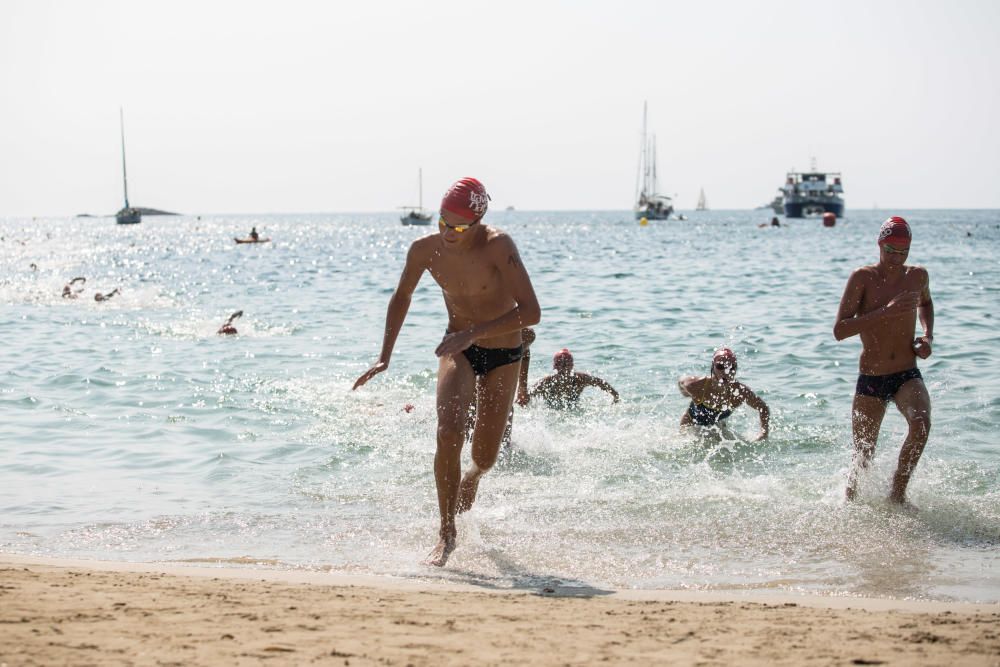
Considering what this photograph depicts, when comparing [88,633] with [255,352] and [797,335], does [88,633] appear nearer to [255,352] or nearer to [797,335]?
[255,352]

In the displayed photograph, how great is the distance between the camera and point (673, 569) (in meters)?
5.55

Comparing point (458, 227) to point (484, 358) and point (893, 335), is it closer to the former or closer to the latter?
point (484, 358)

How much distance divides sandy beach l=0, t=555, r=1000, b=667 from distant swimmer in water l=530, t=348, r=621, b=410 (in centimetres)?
541

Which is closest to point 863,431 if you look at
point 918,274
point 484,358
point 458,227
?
point 918,274

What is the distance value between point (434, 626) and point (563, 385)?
6423 mm

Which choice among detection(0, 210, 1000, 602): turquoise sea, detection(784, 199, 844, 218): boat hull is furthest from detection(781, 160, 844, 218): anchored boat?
detection(0, 210, 1000, 602): turquoise sea

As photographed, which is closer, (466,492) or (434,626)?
(434,626)

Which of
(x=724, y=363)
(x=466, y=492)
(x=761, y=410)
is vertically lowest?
(x=761, y=410)

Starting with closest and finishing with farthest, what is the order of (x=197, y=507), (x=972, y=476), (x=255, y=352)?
1. (x=197, y=507)
2. (x=972, y=476)
3. (x=255, y=352)

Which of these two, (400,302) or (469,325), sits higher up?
(400,302)

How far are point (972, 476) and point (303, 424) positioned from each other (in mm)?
5874

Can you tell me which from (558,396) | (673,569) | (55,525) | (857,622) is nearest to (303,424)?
(558,396)

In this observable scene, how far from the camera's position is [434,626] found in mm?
3859

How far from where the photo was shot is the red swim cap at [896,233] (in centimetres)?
648
